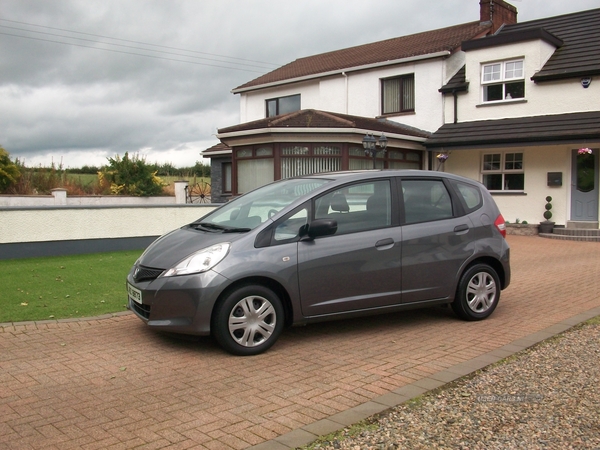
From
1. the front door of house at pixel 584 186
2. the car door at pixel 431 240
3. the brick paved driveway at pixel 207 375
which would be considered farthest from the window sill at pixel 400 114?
the car door at pixel 431 240

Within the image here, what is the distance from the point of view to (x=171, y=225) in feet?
48.5

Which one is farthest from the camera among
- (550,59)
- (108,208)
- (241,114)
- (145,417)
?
(241,114)

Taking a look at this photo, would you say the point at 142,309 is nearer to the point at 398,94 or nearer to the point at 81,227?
the point at 81,227

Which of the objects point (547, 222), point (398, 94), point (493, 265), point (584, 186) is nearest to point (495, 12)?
point (398, 94)

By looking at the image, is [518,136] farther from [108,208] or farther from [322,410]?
[322,410]

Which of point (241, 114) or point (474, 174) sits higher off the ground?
point (241, 114)

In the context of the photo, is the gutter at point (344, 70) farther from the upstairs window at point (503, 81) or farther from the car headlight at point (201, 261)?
the car headlight at point (201, 261)

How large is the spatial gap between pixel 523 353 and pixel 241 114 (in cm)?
2604

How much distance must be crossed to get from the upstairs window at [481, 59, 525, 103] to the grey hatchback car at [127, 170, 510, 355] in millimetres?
14258

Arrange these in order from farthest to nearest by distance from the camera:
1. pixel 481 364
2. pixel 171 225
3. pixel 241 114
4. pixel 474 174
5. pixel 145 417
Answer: pixel 241 114 < pixel 474 174 < pixel 171 225 < pixel 481 364 < pixel 145 417

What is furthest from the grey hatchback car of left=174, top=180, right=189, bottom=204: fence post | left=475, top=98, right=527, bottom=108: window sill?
left=174, top=180, right=189, bottom=204: fence post

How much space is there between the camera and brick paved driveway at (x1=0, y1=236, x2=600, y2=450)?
404 cm

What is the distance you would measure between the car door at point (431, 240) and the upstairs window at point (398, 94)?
1683 centimetres

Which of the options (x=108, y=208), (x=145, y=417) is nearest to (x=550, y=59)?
(x=108, y=208)
